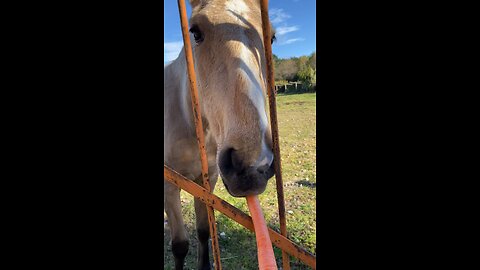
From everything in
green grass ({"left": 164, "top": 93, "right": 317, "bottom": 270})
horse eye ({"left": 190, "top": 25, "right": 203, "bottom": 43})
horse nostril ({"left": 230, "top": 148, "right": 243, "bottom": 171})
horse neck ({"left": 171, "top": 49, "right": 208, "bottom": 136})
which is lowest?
green grass ({"left": 164, "top": 93, "right": 317, "bottom": 270})

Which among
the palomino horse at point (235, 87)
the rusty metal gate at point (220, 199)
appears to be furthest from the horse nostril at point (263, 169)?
the rusty metal gate at point (220, 199)

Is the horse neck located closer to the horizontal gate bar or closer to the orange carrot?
the horizontal gate bar

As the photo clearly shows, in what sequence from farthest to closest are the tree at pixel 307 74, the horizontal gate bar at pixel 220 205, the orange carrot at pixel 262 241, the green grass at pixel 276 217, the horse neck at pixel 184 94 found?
1. the tree at pixel 307 74
2. the green grass at pixel 276 217
3. the horse neck at pixel 184 94
4. the horizontal gate bar at pixel 220 205
5. the orange carrot at pixel 262 241

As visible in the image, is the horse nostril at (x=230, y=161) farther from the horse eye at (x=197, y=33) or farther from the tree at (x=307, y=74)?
the tree at (x=307, y=74)

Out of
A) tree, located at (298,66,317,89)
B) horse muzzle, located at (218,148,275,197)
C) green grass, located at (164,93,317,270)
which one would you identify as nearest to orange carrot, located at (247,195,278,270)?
horse muzzle, located at (218,148,275,197)

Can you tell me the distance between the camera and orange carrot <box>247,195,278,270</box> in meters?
1.04

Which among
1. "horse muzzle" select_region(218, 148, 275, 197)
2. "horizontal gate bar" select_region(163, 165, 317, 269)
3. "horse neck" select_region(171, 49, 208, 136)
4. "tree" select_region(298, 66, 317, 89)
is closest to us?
"horse muzzle" select_region(218, 148, 275, 197)

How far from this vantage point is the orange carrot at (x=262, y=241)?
104 centimetres

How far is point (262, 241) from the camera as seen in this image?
113 centimetres

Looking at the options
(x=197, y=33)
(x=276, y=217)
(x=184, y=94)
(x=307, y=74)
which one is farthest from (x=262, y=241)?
(x=307, y=74)
